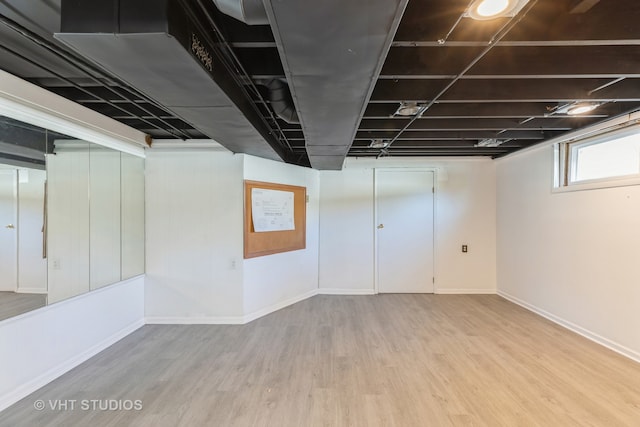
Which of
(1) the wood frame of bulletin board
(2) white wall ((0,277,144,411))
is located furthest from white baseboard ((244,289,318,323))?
(2) white wall ((0,277,144,411))

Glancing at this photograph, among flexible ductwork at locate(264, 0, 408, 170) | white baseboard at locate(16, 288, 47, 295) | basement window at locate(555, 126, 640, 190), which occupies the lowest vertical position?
white baseboard at locate(16, 288, 47, 295)

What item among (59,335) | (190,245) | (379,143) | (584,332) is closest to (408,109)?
(379,143)

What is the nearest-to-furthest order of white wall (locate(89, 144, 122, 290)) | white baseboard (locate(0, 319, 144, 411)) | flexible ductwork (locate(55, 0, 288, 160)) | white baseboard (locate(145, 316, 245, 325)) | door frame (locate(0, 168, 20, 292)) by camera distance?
flexible ductwork (locate(55, 0, 288, 160)), white baseboard (locate(0, 319, 144, 411)), door frame (locate(0, 168, 20, 292)), white wall (locate(89, 144, 122, 290)), white baseboard (locate(145, 316, 245, 325))

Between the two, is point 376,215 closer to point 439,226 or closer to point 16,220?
point 439,226

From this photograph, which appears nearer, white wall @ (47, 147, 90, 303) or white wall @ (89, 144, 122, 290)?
white wall @ (47, 147, 90, 303)

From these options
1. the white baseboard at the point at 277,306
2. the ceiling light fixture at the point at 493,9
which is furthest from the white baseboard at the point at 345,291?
the ceiling light fixture at the point at 493,9

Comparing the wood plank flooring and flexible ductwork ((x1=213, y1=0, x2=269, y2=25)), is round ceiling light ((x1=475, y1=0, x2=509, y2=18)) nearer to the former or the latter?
flexible ductwork ((x1=213, y1=0, x2=269, y2=25))

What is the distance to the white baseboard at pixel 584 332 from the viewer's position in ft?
9.01

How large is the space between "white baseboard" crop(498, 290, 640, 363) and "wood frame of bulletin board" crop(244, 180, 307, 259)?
11.5ft

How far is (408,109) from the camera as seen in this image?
2.59 m

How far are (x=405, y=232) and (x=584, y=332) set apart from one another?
8.39 feet

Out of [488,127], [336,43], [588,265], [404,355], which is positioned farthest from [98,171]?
[588,265]

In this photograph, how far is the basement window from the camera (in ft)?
9.25

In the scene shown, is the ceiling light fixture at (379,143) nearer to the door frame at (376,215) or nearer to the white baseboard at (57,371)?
the door frame at (376,215)
